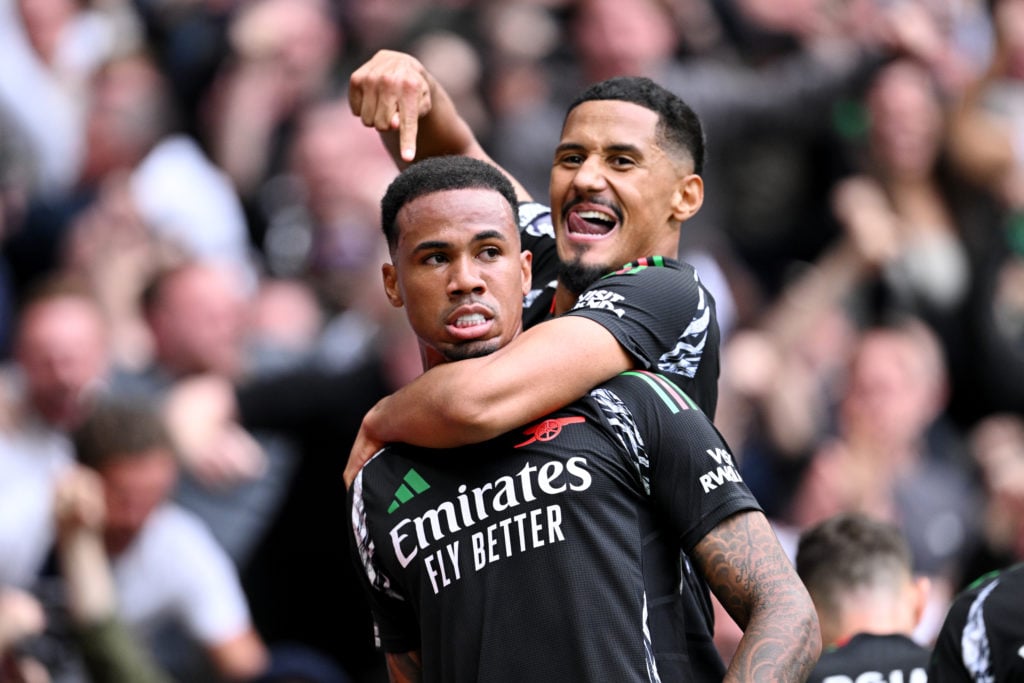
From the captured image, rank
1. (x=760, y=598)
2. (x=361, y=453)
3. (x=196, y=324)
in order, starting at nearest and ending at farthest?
(x=760, y=598)
(x=361, y=453)
(x=196, y=324)

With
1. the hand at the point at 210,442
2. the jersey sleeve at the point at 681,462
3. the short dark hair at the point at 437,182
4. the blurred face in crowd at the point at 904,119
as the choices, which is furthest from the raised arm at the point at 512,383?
the blurred face in crowd at the point at 904,119

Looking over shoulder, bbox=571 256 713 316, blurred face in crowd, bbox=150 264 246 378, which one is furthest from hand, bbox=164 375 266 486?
shoulder, bbox=571 256 713 316

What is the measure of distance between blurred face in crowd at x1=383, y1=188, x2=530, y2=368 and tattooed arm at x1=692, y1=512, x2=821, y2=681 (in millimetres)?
700

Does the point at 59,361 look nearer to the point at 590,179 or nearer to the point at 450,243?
the point at 590,179

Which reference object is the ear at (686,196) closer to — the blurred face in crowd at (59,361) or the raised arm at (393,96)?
the raised arm at (393,96)

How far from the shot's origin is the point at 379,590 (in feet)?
12.5

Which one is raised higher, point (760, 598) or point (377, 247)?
point (377, 247)

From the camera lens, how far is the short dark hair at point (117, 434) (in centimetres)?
629

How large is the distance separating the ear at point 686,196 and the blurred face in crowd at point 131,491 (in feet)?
9.51

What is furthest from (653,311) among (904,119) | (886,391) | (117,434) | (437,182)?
(904,119)

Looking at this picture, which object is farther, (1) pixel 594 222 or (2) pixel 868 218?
(2) pixel 868 218

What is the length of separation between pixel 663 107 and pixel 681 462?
109 cm

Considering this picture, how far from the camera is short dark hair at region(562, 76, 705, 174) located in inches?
163

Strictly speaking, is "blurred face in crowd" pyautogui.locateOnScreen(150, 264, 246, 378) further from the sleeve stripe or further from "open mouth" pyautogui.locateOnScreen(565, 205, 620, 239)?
the sleeve stripe
